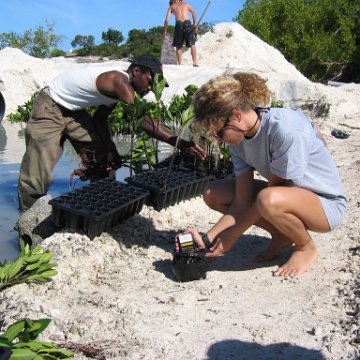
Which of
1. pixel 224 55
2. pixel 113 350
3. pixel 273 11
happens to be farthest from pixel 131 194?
pixel 273 11

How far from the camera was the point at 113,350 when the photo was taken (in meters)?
2.29

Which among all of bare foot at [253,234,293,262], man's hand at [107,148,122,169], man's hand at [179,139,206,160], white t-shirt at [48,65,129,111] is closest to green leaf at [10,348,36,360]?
bare foot at [253,234,293,262]

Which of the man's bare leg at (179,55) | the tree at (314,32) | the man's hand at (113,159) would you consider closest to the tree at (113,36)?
the tree at (314,32)

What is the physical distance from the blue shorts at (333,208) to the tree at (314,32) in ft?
49.0

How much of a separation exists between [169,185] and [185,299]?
4.65 ft

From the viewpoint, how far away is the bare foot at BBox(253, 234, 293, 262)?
10.3 feet

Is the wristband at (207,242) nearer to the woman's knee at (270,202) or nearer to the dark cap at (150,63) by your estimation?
the woman's knee at (270,202)

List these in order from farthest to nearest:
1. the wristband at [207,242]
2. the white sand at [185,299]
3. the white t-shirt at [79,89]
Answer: the white t-shirt at [79,89]
the wristband at [207,242]
the white sand at [185,299]

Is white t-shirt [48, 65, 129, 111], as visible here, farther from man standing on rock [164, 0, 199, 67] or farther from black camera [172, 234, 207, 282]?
man standing on rock [164, 0, 199, 67]

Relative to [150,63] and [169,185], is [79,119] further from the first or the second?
[169,185]

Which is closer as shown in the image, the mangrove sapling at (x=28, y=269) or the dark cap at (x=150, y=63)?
the mangrove sapling at (x=28, y=269)

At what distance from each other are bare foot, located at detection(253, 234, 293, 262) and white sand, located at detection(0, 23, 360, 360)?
78 mm

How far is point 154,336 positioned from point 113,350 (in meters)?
0.20

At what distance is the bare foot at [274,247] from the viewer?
10.3 ft
